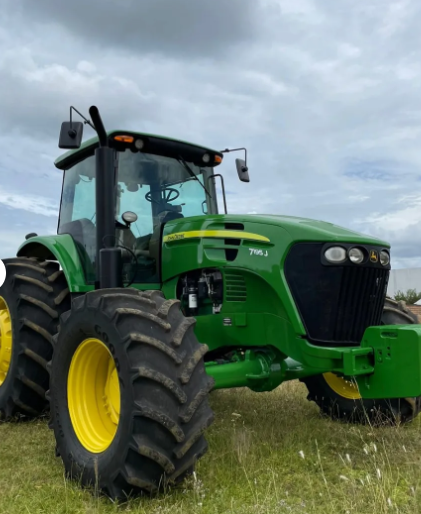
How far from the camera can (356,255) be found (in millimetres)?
3865

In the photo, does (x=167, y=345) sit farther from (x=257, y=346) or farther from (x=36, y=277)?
(x=36, y=277)

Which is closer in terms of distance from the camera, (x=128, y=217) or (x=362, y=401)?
(x=128, y=217)

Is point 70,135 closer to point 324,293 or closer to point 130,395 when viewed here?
point 130,395

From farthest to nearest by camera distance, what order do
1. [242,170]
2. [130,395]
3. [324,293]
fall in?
[242,170] < [324,293] < [130,395]

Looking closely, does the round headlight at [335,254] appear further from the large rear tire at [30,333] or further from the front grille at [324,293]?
the large rear tire at [30,333]

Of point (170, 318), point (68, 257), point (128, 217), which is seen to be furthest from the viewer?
point (68, 257)

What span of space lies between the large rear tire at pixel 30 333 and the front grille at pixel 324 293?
2.26 m

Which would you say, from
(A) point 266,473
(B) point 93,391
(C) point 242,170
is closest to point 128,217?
(B) point 93,391

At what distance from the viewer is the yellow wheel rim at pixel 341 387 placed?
5.02m

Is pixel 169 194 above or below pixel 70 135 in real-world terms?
below

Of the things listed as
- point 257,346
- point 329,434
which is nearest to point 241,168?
point 257,346

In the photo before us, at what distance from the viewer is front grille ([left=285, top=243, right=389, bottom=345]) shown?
150 inches

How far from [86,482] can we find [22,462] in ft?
2.67

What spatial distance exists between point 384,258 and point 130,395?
2.11 metres
